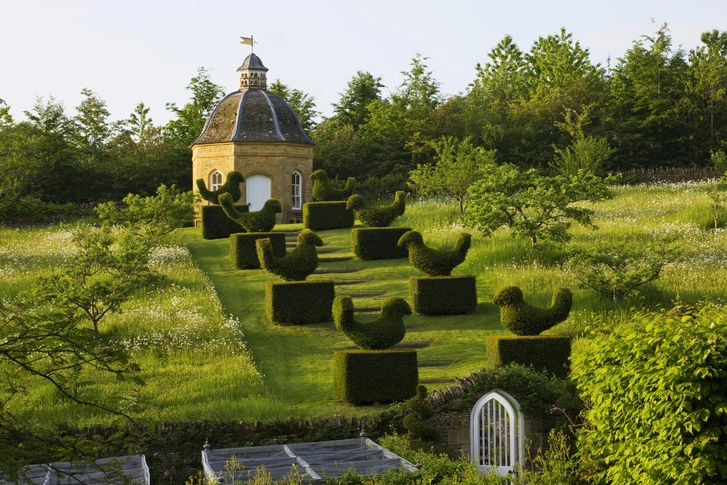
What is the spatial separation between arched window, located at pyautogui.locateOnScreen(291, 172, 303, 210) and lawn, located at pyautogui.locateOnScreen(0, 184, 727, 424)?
632cm

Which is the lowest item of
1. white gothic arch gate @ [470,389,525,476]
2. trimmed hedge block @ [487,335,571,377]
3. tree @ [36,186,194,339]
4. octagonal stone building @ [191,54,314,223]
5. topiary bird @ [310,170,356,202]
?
white gothic arch gate @ [470,389,525,476]

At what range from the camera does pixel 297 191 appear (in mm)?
35719

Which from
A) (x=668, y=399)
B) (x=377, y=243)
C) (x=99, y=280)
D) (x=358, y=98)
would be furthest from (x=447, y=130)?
(x=668, y=399)

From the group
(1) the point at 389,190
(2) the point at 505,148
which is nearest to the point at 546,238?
(1) the point at 389,190

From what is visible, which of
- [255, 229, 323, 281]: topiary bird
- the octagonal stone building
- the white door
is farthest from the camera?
the white door

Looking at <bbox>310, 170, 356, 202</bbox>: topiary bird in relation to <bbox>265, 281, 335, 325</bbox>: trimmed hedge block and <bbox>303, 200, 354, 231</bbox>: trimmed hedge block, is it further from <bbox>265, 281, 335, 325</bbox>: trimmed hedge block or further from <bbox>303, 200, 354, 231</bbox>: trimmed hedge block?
<bbox>265, 281, 335, 325</bbox>: trimmed hedge block

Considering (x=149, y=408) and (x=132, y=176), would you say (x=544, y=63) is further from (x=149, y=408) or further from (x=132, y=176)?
(x=149, y=408)

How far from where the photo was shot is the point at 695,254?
2347 cm

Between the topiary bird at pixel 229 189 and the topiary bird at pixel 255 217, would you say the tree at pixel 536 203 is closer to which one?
the topiary bird at pixel 255 217

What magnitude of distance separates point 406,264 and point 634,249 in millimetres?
6242

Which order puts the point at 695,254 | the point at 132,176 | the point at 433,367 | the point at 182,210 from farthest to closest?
the point at 132,176 < the point at 182,210 < the point at 695,254 < the point at 433,367

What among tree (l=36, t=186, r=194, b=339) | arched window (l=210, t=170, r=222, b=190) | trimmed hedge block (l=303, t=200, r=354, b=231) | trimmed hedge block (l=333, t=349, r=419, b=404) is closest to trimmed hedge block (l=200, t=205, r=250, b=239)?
trimmed hedge block (l=303, t=200, r=354, b=231)

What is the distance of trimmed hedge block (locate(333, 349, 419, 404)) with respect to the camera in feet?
51.8

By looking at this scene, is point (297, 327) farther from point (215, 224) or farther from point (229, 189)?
point (229, 189)
